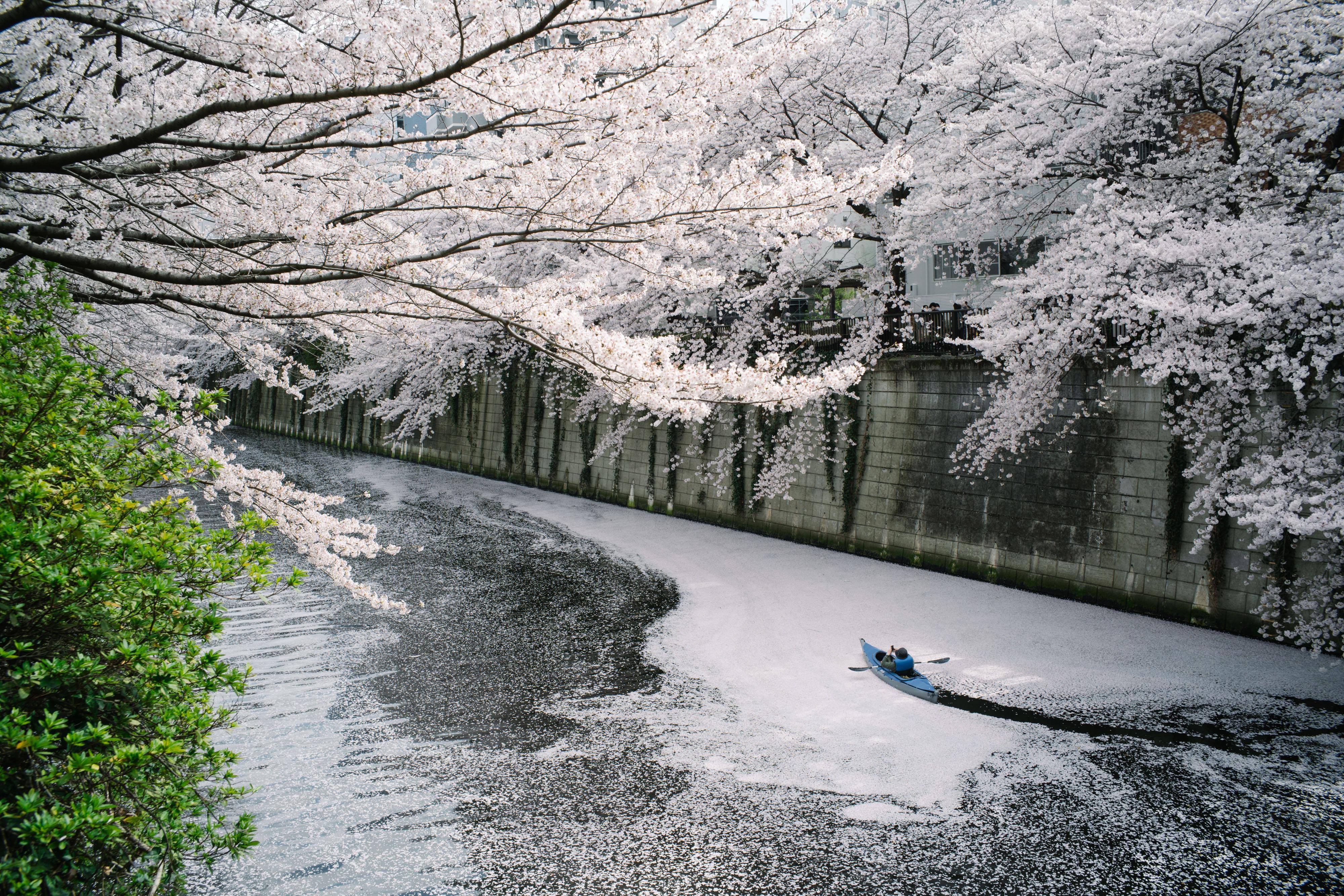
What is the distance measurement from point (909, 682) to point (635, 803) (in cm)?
377

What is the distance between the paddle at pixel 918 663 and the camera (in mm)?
9328

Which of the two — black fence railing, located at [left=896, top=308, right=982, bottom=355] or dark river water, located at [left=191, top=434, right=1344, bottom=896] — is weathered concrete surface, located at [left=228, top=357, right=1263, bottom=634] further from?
dark river water, located at [left=191, top=434, right=1344, bottom=896]

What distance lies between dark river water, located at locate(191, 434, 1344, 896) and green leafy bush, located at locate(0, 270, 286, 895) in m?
2.55

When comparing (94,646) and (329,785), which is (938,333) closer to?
(329,785)

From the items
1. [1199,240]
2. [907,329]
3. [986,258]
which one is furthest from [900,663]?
[986,258]

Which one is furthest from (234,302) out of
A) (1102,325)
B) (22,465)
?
(1102,325)

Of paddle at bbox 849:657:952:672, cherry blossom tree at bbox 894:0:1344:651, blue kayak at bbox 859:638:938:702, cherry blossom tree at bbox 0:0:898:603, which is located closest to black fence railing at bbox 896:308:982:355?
cherry blossom tree at bbox 894:0:1344:651

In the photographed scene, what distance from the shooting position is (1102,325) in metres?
11.7

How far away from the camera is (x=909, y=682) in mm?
8664

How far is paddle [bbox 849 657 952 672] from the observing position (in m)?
9.33

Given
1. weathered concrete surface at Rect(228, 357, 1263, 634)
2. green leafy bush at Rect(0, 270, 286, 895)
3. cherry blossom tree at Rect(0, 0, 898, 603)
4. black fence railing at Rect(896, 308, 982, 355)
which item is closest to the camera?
green leafy bush at Rect(0, 270, 286, 895)

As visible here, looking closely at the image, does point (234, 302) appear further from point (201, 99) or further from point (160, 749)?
point (160, 749)

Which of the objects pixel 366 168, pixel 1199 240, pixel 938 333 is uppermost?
pixel 1199 240

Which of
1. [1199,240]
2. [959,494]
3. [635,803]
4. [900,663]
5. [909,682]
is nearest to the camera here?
[635,803]
